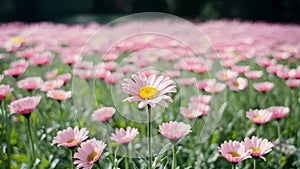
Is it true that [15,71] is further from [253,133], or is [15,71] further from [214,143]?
[253,133]

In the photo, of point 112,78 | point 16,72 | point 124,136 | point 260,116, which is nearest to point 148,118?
point 124,136

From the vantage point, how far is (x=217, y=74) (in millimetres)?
1875

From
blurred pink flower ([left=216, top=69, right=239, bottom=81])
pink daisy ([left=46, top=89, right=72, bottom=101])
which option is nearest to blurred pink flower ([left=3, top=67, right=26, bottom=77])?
pink daisy ([left=46, top=89, right=72, bottom=101])

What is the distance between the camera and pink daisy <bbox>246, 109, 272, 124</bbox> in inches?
47.5

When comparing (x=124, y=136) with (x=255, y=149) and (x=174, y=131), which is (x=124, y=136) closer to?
(x=174, y=131)

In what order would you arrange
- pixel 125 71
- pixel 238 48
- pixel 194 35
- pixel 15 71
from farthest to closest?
pixel 238 48, pixel 194 35, pixel 125 71, pixel 15 71

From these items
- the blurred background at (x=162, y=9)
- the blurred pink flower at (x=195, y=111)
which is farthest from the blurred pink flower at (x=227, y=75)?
the blurred background at (x=162, y=9)

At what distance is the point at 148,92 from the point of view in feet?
3.25

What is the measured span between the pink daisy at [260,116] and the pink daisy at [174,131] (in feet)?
0.99

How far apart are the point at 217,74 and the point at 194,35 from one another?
1.62 ft

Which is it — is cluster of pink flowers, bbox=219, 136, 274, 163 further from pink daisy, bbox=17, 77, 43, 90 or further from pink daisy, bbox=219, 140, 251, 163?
pink daisy, bbox=17, 77, 43, 90

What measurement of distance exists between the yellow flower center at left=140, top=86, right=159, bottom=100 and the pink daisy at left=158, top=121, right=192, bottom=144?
3.2 inches

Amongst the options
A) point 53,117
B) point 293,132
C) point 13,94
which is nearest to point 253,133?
point 293,132

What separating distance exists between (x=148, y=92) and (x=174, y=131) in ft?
0.38
